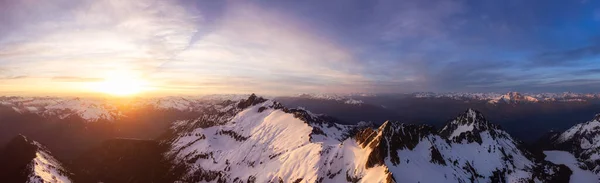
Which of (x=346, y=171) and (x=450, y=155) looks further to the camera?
(x=450, y=155)

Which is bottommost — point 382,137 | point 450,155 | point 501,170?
point 501,170

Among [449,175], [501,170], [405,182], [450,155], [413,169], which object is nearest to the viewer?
[405,182]

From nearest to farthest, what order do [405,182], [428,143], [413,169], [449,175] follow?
[405,182], [413,169], [449,175], [428,143]

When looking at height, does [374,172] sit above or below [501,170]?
above

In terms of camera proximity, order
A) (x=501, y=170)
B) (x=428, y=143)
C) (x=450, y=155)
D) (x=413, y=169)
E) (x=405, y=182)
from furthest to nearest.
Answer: (x=501, y=170) → (x=450, y=155) → (x=428, y=143) → (x=413, y=169) → (x=405, y=182)

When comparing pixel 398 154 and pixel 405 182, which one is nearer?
pixel 405 182

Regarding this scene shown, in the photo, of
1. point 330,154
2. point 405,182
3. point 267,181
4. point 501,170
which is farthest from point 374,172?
point 501,170

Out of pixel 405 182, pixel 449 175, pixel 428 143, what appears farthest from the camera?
pixel 428 143

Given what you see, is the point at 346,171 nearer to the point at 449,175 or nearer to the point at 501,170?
the point at 449,175

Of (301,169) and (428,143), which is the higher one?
(428,143)

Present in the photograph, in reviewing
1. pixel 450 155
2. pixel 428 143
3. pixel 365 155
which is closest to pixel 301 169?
pixel 365 155

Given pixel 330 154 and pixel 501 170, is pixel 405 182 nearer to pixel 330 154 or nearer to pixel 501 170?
pixel 330 154
